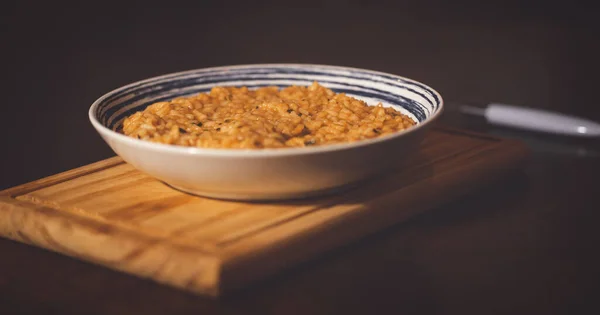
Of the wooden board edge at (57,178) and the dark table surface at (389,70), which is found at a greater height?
the dark table surface at (389,70)

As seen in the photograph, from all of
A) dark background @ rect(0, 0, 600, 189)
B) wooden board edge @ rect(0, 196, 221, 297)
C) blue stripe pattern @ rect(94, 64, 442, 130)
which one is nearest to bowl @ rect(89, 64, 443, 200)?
blue stripe pattern @ rect(94, 64, 442, 130)

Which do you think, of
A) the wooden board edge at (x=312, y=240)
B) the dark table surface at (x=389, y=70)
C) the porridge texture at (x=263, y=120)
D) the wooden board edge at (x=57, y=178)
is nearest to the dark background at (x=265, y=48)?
the dark table surface at (x=389, y=70)

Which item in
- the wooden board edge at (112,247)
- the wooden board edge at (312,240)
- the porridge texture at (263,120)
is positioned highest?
the porridge texture at (263,120)

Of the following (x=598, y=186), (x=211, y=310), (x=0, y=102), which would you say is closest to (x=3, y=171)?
(x=0, y=102)

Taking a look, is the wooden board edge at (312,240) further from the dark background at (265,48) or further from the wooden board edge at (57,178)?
the dark background at (265,48)

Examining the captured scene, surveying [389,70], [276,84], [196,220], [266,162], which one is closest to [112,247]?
[196,220]

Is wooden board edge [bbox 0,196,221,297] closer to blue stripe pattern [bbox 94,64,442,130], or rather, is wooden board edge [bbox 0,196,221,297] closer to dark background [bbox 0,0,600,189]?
blue stripe pattern [bbox 94,64,442,130]

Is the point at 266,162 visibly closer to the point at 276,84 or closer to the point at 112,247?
the point at 112,247

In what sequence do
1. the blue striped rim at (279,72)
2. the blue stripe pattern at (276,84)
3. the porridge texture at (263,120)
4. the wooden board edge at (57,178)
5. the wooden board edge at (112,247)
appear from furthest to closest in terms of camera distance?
1. the blue striped rim at (279,72)
2. the blue stripe pattern at (276,84)
3. the wooden board edge at (57,178)
4. the porridge texture at (263,120)
5. the wooden board edge at (112,247)
